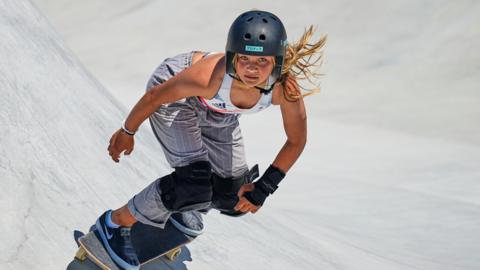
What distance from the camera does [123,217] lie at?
10.7ft

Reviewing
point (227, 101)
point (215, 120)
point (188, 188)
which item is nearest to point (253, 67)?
point (227, 101)

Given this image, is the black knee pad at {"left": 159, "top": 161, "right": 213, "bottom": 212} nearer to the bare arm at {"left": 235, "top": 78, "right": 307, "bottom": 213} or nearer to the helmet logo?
the bare arm at {"left": 235, "top": 78, "right": 307, "bottom": 213}

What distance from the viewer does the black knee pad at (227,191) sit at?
3.33 meters

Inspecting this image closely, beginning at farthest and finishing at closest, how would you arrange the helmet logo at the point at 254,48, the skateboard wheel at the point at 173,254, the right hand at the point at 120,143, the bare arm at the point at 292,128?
the skateboard wheel at the point at 173,254 < the right hand at the point at 120,143 < the bare arm at the point at 292,128 < the helmet logo at the point at 254,48

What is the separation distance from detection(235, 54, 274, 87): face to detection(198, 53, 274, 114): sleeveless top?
0.21ft

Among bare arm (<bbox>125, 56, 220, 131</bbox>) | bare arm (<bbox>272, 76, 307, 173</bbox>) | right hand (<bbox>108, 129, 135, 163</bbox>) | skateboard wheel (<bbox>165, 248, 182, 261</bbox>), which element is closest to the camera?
bare arm (<bbox>125, 56, 220, 131</bbox>)

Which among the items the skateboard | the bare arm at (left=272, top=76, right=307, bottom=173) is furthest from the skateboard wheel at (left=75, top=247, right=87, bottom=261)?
the bare arm at (left=272, top=76, right=307, bottom=173)

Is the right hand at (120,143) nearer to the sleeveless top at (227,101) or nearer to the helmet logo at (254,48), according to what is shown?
the sleeveless top at (227,101)

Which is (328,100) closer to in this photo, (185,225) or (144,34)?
(144,34)

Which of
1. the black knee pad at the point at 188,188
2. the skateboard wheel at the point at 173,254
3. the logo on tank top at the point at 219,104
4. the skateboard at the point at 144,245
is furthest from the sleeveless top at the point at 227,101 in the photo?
the skateboard wheel at the point at 173,254

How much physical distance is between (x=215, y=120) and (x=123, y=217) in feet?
2.34

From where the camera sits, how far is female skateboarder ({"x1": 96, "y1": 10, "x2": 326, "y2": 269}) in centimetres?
282

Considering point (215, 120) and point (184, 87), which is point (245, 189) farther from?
point (184, 87)

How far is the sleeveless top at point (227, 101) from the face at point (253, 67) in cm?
6
